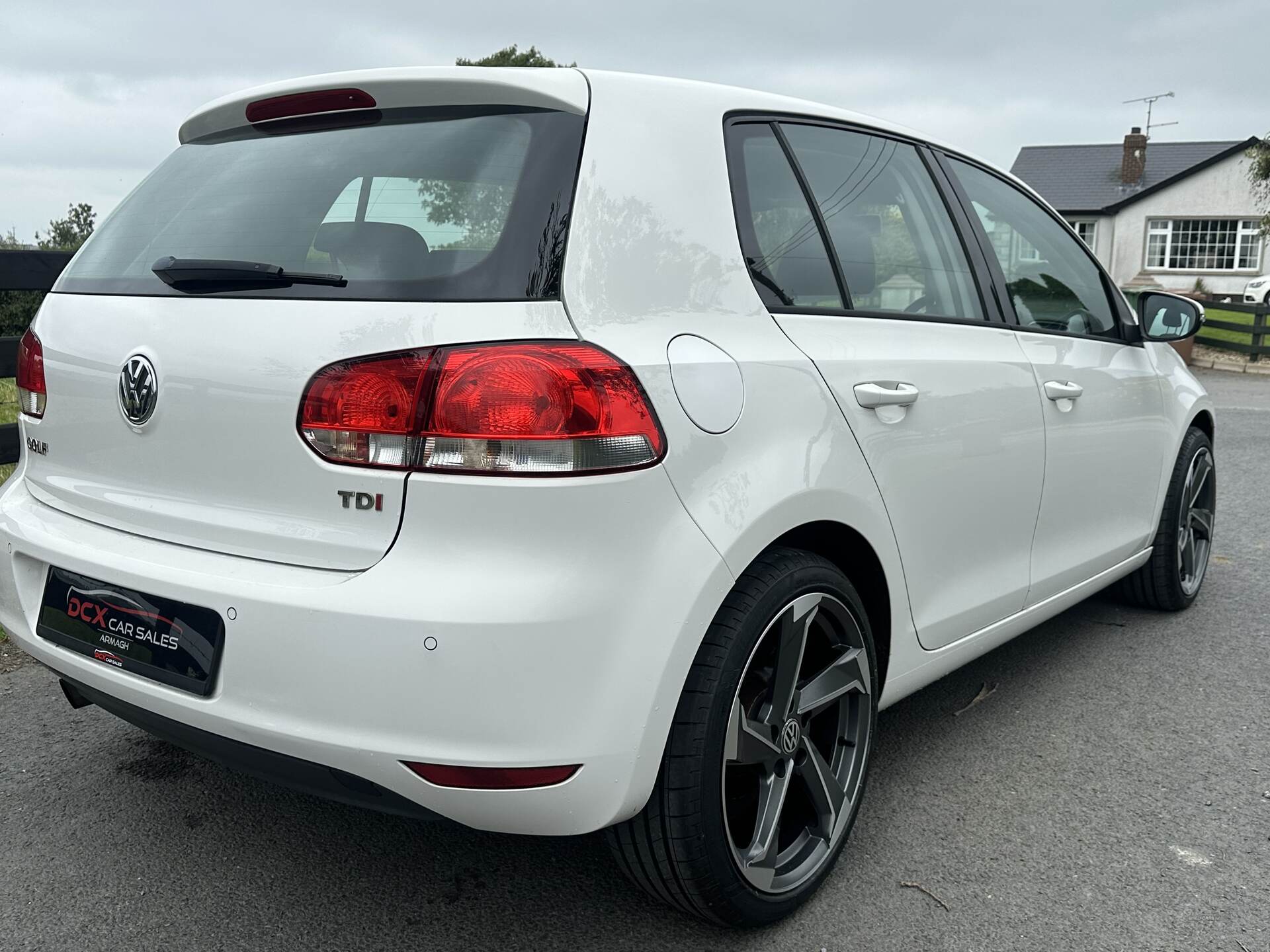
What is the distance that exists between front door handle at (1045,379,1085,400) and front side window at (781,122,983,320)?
32 centimetres

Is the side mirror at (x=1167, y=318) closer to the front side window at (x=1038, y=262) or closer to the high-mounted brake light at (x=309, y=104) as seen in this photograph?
the front side window at (x=1038, y=262)

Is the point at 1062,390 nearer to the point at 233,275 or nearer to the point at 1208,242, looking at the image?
the point at 233,275

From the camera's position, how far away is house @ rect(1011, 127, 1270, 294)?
4069cm

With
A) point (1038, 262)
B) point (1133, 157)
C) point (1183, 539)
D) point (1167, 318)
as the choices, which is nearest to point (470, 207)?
point (1038, 262)

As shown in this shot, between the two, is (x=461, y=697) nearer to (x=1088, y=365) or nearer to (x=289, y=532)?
(x=289, y=532)

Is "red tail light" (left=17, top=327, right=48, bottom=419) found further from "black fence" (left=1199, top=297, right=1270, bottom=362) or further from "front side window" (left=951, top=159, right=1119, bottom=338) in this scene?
"black fence" (left=1199, top=297, right=1270, bottom=362)

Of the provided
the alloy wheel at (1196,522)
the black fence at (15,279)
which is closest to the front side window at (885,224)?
the alloy wheel at (1196,522)

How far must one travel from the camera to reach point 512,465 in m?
1.81

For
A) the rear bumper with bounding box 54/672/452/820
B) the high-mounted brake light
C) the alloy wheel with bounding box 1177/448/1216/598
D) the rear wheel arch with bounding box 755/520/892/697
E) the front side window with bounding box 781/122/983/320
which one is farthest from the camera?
the alloy wheel with bounding box 1177/448/1216/598

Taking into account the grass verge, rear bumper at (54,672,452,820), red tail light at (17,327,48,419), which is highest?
red tail light at (17,327,48,419)

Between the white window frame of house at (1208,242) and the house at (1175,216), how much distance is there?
1.0 inches

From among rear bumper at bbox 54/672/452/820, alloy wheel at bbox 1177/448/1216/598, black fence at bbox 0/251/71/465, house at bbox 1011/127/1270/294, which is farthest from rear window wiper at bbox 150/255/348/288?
house at bbox 1011/127/1270/294

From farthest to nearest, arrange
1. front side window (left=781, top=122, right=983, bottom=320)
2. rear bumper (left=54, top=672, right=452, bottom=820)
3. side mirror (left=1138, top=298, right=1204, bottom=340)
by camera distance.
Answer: side mirror (left=1138, top=298, right=1204, bottom=340) < front side window (left=781, top=122, right=983, bottom=320) < rear bumper (left=54, top=672, right=452, bottom=820)

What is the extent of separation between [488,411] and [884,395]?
1.00 metres
